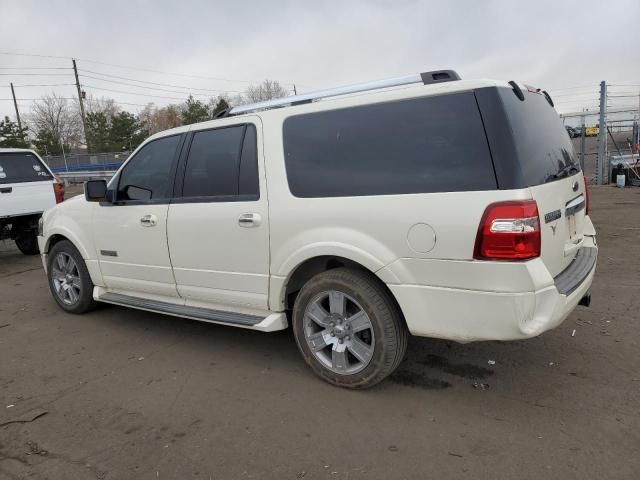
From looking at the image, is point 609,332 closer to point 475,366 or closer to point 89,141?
point 475,366

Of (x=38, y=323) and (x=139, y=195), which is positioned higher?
(x=139, y=195)

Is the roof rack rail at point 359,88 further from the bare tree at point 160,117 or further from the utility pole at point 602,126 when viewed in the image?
the bare tree at point 160,117

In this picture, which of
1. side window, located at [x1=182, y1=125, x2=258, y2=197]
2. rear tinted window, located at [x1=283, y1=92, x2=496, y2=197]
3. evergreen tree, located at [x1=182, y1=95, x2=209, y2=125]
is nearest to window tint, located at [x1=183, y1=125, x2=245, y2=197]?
side window, located at [x1=182, y1=125, x2=258, y2=197]

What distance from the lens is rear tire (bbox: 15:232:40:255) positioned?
898 centimetres

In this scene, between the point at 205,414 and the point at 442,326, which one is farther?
the point at 205,414

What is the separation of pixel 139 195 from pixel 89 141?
50371 millimetres

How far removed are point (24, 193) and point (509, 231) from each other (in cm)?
841

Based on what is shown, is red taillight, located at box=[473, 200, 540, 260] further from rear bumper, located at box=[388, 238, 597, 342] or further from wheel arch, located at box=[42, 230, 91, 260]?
wheel arch, located at box=[42, 230, 91, 260]

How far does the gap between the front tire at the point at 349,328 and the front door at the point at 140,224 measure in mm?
1444

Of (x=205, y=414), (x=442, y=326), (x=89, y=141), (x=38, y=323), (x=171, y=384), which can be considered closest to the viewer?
(x=442, y=326)

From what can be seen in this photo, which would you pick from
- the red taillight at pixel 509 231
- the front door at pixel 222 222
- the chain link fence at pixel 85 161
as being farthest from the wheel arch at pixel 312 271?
the chain link fence at pixel 85 161

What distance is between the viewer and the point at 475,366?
3.58m

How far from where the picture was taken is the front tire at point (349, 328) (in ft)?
10.1

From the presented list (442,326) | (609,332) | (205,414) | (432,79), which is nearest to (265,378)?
(205,414)
